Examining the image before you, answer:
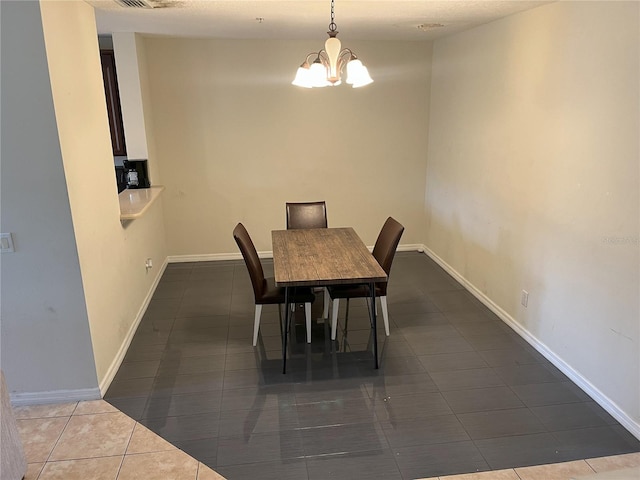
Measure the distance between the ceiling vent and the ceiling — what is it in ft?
0.09

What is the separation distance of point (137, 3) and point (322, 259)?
6.36ft

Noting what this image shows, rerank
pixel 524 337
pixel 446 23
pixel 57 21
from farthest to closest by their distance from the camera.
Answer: pixel 446 23 < pixel 524 337 < pixel 57 21

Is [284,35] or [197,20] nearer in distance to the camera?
[197,20]

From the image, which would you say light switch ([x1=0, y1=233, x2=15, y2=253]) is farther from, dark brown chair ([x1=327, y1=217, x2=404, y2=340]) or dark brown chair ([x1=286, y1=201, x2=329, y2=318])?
dark brown chair ([x1=286, y1=201, x2=329, y2=318])

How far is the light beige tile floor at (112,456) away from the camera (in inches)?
84.1

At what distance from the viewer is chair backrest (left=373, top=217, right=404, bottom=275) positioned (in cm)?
318

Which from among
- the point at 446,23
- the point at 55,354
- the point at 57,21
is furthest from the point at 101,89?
the point at 446,23

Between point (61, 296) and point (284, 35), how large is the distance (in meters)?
3.00

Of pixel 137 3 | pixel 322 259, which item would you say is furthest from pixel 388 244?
pixel 137 3

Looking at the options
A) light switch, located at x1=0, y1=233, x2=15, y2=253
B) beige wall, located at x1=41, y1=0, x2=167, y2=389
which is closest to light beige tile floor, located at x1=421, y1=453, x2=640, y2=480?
beige wall, located at x1=41, y1=0, x2=167, y2=389

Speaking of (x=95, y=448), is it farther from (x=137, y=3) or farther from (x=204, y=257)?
(x=204, y=257)

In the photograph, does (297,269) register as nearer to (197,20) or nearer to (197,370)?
(197,370)

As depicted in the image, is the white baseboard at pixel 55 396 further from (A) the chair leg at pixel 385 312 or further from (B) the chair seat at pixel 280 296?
(A) the chair leg at pixel 385 312

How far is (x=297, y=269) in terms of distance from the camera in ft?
9.54
